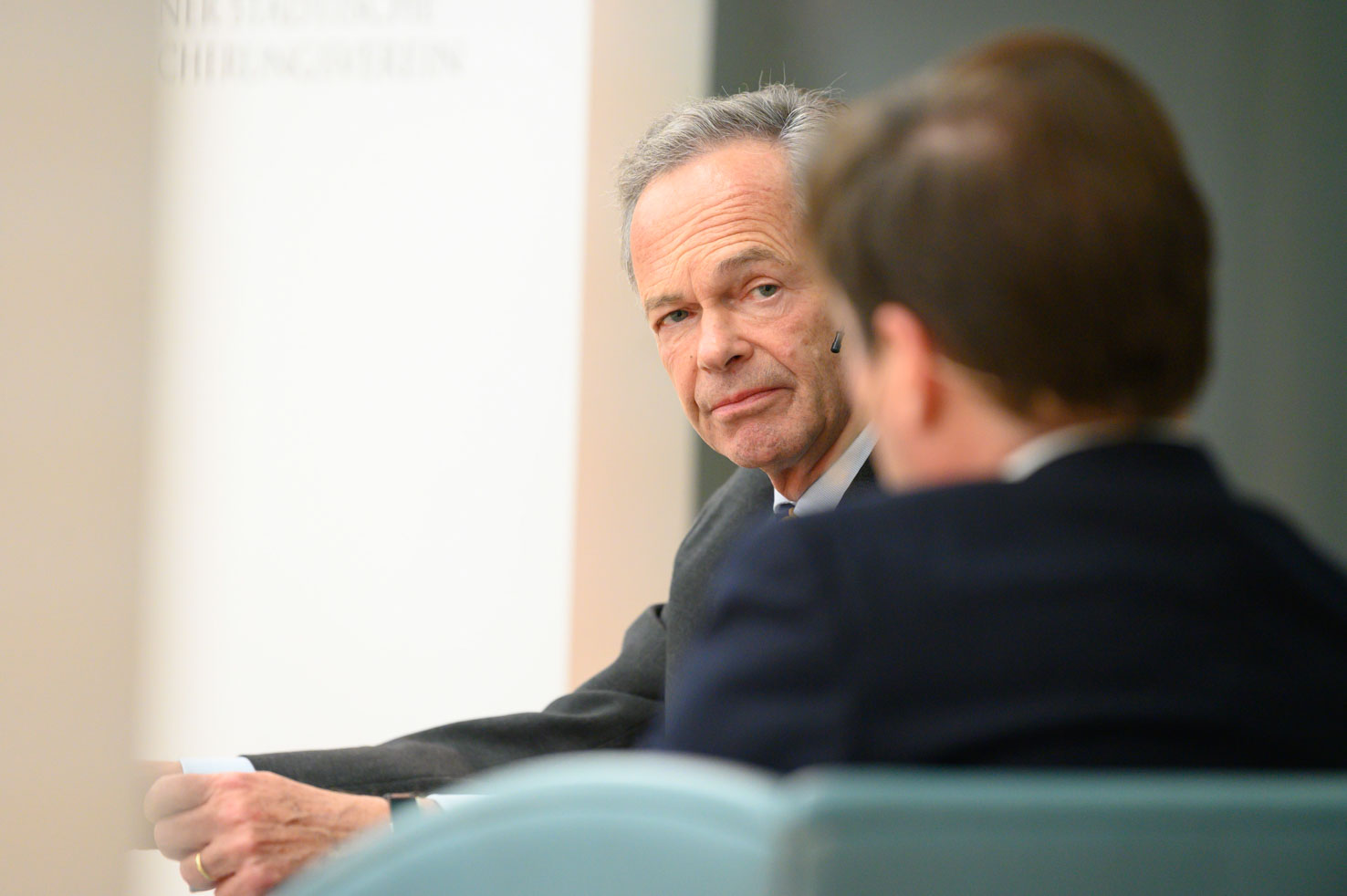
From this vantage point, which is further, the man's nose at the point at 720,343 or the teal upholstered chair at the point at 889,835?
the man's nose at the point at 720,343

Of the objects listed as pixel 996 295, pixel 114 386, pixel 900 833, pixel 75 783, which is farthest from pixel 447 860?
pixel 114 386

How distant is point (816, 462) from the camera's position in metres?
1.65

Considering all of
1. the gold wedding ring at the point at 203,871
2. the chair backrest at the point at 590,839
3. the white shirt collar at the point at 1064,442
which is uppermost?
the white shirt collar at the point at 1064,442

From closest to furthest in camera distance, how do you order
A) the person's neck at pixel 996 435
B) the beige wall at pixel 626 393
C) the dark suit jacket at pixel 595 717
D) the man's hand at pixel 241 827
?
1. the person's neck at pixel 996 435
2. the man's hand at pixel 241 827
3. the dark suit jacket at pixel 595 717
4. the beige wall at pixel 626 393

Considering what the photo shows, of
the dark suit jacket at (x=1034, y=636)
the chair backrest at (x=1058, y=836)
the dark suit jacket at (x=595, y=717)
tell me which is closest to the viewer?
the chair backrest at (x=1058, y=836)

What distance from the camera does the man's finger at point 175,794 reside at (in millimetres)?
1233

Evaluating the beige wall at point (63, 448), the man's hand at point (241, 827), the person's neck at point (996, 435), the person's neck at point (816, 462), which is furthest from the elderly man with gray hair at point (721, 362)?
the person's neck at point (996, 435)

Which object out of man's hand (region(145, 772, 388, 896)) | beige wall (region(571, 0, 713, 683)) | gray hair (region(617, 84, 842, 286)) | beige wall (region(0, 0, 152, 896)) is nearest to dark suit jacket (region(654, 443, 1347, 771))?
man's hand (region(145, 772, 388, 896))

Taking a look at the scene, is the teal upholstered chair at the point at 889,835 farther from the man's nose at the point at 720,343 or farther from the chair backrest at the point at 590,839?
the man's nose at the point at 720,343

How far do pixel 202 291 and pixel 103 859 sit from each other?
4.94 ft

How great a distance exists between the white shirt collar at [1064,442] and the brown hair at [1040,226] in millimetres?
11

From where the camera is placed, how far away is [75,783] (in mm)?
1677

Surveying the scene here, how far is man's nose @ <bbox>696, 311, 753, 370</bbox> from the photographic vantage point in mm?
1638

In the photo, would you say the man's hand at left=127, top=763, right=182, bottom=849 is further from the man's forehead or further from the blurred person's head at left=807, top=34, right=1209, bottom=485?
the blurred person's head at left=807, top=34, right=1209, bottom=485
